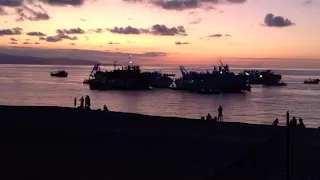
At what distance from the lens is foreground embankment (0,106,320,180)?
13688mm

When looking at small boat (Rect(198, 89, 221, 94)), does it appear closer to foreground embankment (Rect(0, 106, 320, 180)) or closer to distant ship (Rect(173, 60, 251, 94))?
distant ship (Rect(173, 60, 251, 94))

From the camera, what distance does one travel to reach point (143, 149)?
59.5ft

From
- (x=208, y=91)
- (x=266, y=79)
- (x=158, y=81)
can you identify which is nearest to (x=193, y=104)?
(x=208, y=91)

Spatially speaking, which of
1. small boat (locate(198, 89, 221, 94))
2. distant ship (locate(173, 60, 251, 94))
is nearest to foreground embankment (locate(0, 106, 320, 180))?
small boat (locate(198, 89, 221, 94))

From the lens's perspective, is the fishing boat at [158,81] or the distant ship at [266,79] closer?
the fishing boat at [158,81]

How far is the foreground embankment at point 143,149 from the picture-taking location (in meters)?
13.7

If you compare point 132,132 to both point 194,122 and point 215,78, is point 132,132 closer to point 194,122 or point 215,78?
point 194,122

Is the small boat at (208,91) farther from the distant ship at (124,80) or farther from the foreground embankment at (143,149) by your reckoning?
the foreground embankment at (143,149)

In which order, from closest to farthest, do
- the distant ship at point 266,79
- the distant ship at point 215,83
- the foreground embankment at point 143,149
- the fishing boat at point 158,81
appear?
the foreground embankment at point 143,149
the distant ship at point 215,83
the fishing boat at point 158,81
the distant ship at point 266,79

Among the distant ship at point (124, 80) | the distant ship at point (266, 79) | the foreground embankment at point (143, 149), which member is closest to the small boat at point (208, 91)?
the distant ship at point (124, 80)

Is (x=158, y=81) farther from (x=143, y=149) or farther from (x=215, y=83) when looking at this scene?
(x=143, y=149)

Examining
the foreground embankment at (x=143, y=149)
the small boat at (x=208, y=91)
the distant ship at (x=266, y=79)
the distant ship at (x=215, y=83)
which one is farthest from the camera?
the distant ship at (x=266, y=79)

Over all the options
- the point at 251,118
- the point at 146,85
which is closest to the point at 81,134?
the point at 251,118

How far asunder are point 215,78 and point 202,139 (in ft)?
326
